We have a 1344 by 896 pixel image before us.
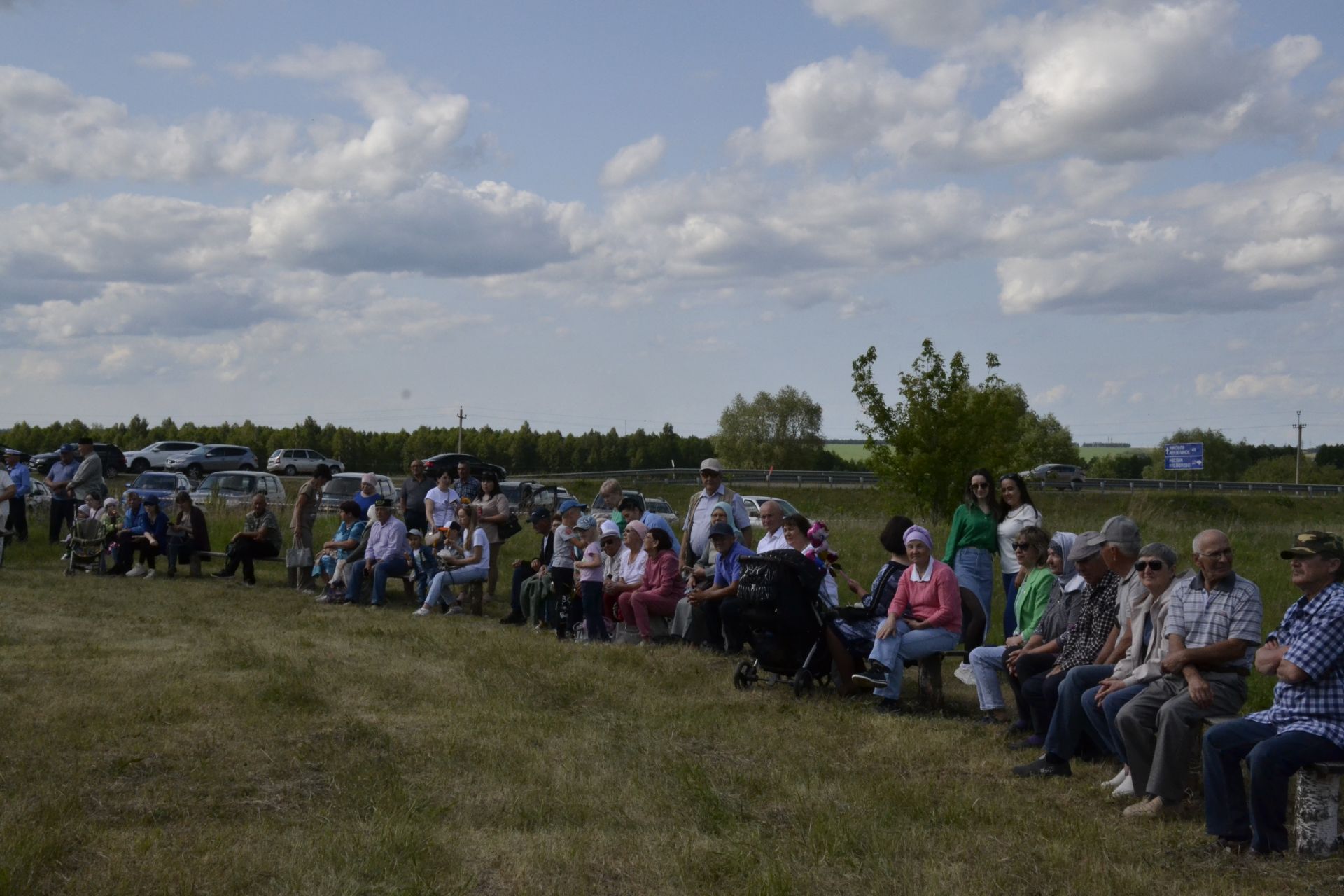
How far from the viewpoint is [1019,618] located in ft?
26.2

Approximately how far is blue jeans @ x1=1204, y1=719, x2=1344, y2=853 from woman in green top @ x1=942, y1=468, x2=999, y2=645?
4.00 meters

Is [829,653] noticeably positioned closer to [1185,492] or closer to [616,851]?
[616,851]

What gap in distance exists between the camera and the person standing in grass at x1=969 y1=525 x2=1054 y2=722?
7.77 metres

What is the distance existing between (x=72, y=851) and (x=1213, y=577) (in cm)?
512

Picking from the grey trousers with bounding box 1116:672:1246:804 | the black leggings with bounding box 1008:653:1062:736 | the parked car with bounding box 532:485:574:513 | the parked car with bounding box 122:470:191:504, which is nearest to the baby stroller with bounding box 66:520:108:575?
the parked car with bounding box 122:470:191:504

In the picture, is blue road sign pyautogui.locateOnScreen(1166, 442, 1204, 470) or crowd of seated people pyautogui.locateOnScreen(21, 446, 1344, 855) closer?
crowd of seated people pyautogui.locateOnScreen(21, 446, 1344, 855)

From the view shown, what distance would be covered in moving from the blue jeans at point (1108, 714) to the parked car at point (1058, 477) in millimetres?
41279

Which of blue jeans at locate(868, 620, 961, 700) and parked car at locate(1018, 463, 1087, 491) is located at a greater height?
parked car at locate(1018, 463, 1087, 491)

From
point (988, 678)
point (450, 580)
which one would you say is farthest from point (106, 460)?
point (988, 678)

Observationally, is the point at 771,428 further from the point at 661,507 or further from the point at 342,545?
the point at 342,545

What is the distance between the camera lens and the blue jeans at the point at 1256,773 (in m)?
5.05

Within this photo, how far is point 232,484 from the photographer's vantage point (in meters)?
28.2

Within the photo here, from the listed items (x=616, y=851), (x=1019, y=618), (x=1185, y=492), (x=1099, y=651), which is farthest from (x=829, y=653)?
(x=1185, y=492)

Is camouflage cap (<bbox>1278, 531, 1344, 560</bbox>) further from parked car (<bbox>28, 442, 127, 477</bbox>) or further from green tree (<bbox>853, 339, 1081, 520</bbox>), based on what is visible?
parked car (<bbox>28, 442, 127, 477</bbox>)
